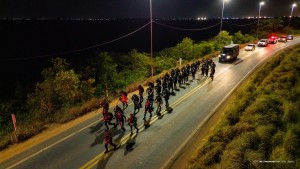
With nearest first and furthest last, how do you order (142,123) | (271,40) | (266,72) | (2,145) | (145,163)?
(145,163)
(2,145)
(142,123)
(266,72)
(271,40)

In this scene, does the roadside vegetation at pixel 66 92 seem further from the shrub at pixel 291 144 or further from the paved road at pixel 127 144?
the shrub at pixel 291 144

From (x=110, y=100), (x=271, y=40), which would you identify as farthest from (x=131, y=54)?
(x=271, y=40)

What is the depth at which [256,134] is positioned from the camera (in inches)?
430

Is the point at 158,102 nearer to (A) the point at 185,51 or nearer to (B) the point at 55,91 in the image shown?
(B) the point at 55,91

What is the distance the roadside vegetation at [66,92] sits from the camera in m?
13.8

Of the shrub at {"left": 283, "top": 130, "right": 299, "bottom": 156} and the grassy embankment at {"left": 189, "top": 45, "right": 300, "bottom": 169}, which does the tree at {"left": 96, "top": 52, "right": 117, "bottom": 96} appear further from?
the shrub at {"left": 283, "top": 130, "right": 299, "bottom": 156}

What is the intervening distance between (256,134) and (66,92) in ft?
42.5

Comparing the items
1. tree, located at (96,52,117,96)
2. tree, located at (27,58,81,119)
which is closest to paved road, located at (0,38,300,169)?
tree, located at (27,58,81,119)

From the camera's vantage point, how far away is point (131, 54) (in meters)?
30.5

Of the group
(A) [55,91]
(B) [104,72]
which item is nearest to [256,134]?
(A) [55,91]

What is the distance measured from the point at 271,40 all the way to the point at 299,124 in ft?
146

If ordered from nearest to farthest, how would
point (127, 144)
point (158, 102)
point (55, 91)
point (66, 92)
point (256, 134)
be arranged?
1. point (256, 134)
2. point (127, 144)
3. point (158, 102)
4. point (55, 91)
5. point (66, 92)

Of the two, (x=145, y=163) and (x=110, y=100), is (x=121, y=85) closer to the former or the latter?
(x=110, y=100)

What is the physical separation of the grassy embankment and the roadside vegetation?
8.37 meters
